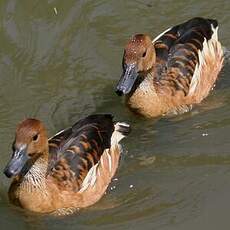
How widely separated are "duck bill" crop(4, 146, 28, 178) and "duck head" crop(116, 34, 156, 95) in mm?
1641

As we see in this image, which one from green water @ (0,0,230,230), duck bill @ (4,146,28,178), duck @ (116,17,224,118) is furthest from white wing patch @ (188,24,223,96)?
duck bill @ (4,146,28,178)

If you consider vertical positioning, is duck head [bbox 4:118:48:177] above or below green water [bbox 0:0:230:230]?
above

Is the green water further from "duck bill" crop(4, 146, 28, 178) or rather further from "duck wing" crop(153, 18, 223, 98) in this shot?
"duck bill" crop(4, 146, 28, 178)

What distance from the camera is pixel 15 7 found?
11.7 m

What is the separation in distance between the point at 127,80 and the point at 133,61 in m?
0.26

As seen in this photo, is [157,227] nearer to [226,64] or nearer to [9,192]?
[9,192]

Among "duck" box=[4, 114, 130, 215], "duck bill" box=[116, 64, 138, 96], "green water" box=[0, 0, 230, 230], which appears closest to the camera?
"duck" box=[4, 114, 130, 215]

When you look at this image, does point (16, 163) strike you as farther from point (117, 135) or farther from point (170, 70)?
point (170, 70)

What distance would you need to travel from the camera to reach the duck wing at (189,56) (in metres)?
9.88

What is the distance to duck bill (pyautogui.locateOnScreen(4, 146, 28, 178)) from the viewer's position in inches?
303

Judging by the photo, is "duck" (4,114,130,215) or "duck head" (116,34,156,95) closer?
"duck" (4,114,130,215)

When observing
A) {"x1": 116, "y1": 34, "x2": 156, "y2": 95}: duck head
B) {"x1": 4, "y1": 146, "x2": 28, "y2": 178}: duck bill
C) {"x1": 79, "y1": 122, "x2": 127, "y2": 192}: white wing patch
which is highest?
{"x1": 116, "y1": 34, "x2": 156, "y2": 95}: duck head

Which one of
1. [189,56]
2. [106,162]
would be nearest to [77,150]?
[106,162]

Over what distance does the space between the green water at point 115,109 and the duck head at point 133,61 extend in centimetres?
69
